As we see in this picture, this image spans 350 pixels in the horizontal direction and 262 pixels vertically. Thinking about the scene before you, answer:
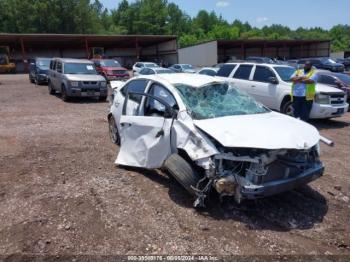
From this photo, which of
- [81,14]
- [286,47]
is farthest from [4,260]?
[81,14]

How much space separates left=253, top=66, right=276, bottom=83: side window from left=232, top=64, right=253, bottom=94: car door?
0.23 metres

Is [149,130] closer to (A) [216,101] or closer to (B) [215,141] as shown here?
(A) [216,101]

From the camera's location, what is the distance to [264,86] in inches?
412

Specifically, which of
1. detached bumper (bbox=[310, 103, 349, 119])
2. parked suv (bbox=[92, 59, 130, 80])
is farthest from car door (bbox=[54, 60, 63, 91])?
detached bumper (bbox=[310, 103, 349, 119])

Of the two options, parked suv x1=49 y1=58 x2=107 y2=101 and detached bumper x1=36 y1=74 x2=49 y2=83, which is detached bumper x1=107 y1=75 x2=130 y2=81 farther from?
parked suv x1=49 y1=58 x2=107 y2=101

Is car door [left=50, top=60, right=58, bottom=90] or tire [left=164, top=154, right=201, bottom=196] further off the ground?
car door [left=50, top=60, right=58, bottom=90]

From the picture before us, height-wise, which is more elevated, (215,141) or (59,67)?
(59,67)

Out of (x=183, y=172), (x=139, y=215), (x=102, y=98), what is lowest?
(x=102, y=98)

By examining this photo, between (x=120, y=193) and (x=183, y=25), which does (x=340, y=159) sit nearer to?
(x=120, y=193)

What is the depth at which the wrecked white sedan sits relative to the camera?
402cm

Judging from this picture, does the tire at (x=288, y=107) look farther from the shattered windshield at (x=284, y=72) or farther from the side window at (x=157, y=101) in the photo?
the side window at (x=157, y=101)

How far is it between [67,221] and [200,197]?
5.44ft

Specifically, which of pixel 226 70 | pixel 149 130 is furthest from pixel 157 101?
pixel 226 70

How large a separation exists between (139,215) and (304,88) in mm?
6192
